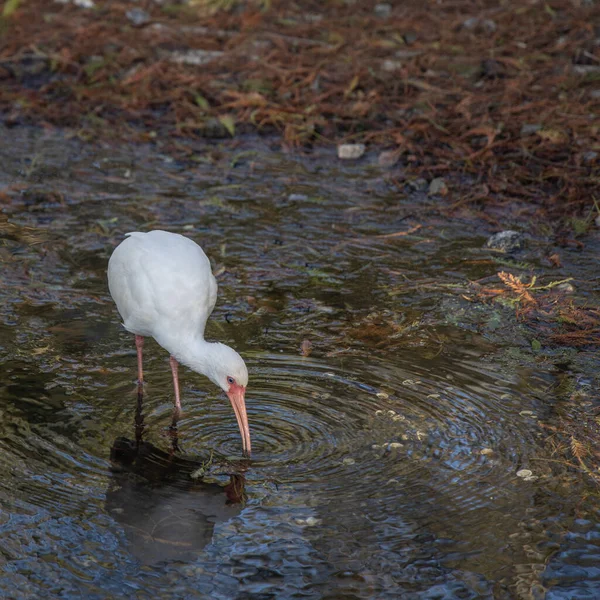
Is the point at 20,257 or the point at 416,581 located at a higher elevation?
the point at 416,581

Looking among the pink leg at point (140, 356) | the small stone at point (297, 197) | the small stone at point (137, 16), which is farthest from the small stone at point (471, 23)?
the pink leg at point (140, 356)

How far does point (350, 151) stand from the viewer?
8797mm

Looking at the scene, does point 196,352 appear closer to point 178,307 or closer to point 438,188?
point 178,307

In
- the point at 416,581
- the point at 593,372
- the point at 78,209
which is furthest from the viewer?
the point at 78,209

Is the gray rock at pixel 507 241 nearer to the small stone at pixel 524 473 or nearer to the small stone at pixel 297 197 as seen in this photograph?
the small stone at pixel 297 197

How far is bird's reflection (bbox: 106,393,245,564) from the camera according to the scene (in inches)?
160

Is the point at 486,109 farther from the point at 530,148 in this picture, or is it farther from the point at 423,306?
the point at 423,306

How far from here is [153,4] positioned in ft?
38.6

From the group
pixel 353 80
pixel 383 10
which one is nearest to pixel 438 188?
pixel 353 80

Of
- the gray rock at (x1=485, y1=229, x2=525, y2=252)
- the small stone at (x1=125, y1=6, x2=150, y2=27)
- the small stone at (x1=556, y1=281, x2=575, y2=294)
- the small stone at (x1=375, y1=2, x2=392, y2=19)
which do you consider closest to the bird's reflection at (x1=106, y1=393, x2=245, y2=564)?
the small stone at (x1=556, y1=281, x2=575, y2=294)

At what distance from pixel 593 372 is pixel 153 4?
26.9 feet

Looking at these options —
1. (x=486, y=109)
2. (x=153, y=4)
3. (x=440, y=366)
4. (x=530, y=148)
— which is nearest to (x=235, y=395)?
(x=440, y=366)

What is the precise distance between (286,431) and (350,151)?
14.4 ft

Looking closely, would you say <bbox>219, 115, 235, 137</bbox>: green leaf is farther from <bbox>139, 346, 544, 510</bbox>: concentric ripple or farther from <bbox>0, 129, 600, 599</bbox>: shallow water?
<bbox>139, 346, 544, 510</bbox>: concentric ripple
